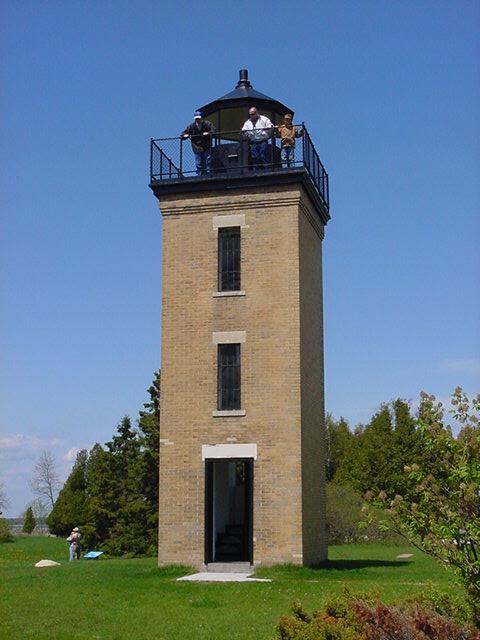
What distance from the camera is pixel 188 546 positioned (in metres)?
19.3

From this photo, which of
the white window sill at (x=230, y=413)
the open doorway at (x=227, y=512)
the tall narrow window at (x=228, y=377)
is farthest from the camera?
the tall narrow window at (x=228, y=377)

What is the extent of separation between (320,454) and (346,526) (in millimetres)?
14599

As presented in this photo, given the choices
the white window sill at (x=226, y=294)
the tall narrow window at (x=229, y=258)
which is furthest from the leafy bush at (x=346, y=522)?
the white window sill at (x=226, y=294)

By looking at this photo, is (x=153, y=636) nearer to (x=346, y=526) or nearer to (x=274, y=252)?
(x=274, y=252)

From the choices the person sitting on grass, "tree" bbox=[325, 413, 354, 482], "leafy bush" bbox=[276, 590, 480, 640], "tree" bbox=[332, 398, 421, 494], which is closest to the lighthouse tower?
the person sitting on grass

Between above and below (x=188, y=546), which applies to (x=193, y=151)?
above

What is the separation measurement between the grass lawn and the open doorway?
1173 millimetres

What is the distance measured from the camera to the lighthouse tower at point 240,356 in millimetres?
19094

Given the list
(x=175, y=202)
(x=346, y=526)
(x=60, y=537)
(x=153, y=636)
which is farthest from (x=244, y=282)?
(x=60, y=537)

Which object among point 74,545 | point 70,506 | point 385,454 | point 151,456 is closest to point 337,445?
point 385,454

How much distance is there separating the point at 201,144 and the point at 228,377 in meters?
5.61

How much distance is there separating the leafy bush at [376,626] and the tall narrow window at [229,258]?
1244cm

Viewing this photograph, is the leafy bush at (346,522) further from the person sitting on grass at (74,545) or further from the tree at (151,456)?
the person sitting on grass at (74,545)

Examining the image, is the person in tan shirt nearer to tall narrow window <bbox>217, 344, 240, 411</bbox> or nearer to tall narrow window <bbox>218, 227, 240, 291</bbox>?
tall narrow window <bbox>218, 227, 240, 291</bbox>
